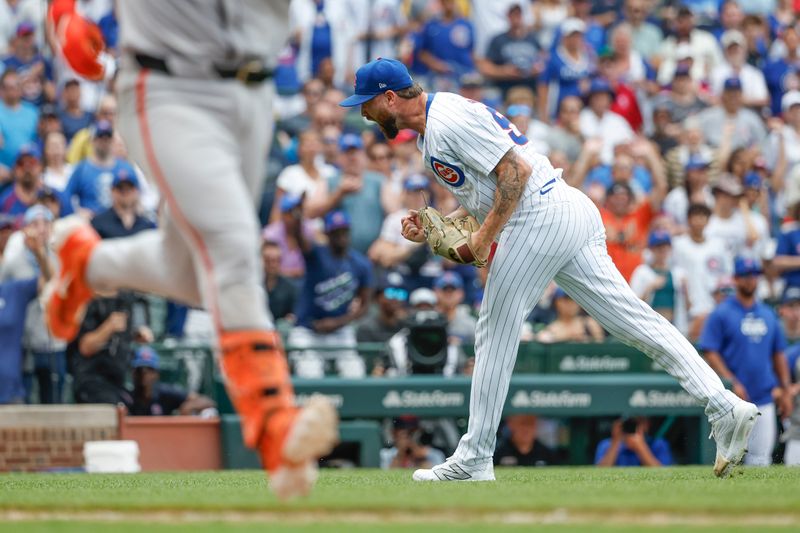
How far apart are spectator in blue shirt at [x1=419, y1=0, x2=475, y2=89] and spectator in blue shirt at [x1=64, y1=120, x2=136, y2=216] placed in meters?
5.27

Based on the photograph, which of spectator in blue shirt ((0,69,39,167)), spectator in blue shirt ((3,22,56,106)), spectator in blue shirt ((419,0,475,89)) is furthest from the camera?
spectator in blue shirt ((419,0,475,89))

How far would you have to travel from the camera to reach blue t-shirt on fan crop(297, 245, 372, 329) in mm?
12508

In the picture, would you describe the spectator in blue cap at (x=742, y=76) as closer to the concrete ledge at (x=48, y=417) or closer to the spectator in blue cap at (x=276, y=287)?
the spectator in blue cap at (x=276, y=287)

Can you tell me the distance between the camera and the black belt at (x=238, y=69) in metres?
4.89

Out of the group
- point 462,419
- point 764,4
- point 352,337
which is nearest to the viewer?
point 462,419

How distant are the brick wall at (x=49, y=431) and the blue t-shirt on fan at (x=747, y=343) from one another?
523cm

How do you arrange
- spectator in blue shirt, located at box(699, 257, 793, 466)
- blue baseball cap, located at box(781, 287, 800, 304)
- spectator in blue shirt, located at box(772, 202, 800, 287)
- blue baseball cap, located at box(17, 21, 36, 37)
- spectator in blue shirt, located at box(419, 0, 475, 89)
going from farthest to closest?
spectator in blue shirt, located at box(419, 0, 475, 89), blue baseball cap, located at box(17, 21, 36, 37), spectator in blue shirt, located at box(772, 202, 800, 287), blue baseball cap, located at box(781, 287, 800, 304), spectator in blue shirt, located at box(699, 257, 793, 466)

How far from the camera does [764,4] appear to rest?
19.9m

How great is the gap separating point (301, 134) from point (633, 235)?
3.64 meters

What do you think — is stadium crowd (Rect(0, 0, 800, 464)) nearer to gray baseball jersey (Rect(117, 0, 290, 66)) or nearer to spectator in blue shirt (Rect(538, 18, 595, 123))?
spectator in blue shirt (Rect(538, 18, 595, 123))

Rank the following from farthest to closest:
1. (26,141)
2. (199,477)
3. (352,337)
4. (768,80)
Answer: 1. (768,80)
2. (26,141)
3. (352,337)
4. (199,477)

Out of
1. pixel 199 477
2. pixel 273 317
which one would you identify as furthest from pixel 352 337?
pixel 199 477

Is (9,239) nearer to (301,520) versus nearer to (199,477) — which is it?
(199,477)

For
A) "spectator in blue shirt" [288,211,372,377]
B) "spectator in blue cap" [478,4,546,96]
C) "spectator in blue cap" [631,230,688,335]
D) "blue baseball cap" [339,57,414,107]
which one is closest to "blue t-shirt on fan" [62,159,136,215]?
"spectator in blue shirt" [288,211,372,377]
